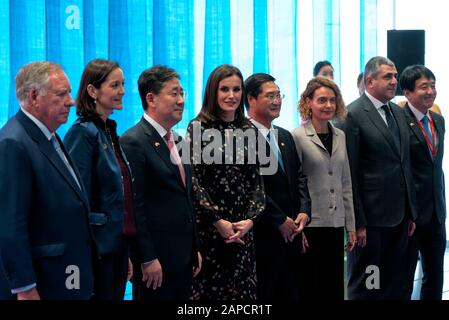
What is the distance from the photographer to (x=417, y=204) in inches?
158

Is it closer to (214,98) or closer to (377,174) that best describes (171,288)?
(214,98)

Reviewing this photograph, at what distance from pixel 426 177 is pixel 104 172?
81.2 inches

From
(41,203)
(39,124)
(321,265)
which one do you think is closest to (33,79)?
(39,124)

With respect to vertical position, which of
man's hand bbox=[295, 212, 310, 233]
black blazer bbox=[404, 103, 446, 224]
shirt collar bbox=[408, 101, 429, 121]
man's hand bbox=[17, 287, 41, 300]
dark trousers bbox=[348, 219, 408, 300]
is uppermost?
shirt collar bbox=[408, 101, 429, 121]

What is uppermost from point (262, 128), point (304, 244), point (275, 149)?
point (262, 128)

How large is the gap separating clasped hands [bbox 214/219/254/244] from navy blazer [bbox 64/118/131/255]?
57 cm

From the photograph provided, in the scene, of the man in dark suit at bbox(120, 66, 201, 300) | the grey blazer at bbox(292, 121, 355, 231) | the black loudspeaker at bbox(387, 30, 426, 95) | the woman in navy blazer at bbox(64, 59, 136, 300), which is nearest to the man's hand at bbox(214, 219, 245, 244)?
the man in dark suit at bbox(120, 66, 201, 300)

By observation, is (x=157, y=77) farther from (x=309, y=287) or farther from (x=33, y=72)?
(x=309, y=287)

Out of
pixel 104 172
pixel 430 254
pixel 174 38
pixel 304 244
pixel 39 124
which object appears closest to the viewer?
pixel 39 124

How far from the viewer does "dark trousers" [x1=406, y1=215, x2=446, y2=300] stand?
402 centimetres

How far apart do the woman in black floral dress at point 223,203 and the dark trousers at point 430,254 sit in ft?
3.81

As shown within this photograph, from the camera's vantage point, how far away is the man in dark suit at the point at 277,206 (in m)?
3.51

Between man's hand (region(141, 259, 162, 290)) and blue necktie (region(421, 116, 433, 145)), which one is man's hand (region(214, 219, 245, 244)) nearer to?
man's hand (region(141, 259, 162, 290))

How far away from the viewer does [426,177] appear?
4.03 m
